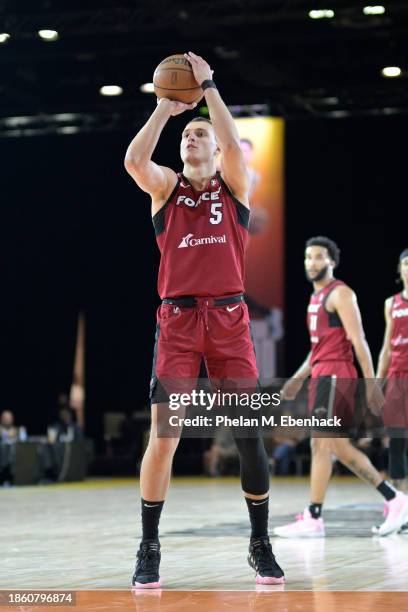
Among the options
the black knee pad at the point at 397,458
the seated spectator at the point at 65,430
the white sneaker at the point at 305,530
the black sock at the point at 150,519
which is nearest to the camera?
the black sock at the point at 150,519

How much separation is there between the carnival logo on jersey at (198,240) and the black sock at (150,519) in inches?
41.8

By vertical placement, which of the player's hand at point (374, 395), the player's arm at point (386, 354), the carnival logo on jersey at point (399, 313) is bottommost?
the player's hand at point (374, 395)

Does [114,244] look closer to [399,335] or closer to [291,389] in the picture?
[399,335]

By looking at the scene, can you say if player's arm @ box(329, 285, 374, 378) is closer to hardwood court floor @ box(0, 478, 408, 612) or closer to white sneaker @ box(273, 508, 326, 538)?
white sneaker @ box(273, 508, 326, 538)

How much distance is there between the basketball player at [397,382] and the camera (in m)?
7.66

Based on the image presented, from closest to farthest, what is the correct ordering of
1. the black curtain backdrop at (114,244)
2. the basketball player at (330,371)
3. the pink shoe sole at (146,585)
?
the pink shoe sole at (146,585) < the basketball player at (330,371) < the black curtain backdrop at (114,244)

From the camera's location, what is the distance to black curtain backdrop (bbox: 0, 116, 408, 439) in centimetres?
1927

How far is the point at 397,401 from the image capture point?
25.6ft

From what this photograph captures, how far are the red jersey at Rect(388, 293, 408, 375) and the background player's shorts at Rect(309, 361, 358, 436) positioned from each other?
0.76 meters

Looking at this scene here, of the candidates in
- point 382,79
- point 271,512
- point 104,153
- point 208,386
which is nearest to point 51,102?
point 104,153

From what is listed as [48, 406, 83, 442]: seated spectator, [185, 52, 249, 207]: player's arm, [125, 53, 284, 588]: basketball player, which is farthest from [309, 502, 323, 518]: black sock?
[48, 406, 83, 442]: seated spectator

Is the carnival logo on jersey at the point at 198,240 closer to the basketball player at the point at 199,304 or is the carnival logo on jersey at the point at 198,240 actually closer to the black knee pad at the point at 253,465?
the basketball player at the point at 199,304

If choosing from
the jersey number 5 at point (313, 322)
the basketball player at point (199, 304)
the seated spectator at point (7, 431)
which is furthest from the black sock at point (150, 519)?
the seated spectator at point (7, 431)

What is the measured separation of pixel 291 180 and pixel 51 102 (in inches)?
177
